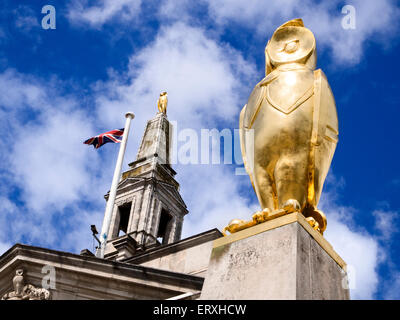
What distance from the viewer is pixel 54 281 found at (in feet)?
44.4

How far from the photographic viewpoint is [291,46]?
25.3 ft

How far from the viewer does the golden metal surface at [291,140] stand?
662 cm

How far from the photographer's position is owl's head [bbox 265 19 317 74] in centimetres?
758

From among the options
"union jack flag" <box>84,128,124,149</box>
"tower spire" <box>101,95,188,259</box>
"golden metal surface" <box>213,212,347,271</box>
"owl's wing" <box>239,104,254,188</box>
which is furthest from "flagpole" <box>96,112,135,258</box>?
"golden metal surface" <box>213,212,347,271</box>

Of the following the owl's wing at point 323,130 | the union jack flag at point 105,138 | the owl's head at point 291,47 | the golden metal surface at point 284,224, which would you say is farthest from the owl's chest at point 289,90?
the union jack flag at point 105,138

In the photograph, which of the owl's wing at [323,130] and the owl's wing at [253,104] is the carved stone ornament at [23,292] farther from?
the owl's wing at [323,130]

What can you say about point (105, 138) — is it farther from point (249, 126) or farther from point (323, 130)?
point (323, 130)

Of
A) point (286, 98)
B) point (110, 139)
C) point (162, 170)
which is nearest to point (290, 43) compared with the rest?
point (286, 98)

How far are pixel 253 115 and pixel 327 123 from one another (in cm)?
95

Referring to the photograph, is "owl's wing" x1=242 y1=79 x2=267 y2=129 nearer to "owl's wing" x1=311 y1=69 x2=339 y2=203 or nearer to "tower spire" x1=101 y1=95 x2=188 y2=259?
"owl's wing" x1=311 y1=69 x2=339 y2=203

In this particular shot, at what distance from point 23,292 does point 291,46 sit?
29.0ft

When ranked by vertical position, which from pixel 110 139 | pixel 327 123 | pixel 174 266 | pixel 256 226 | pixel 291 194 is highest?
pixel 110 139

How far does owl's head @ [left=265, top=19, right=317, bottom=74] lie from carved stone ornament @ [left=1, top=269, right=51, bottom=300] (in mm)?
8043
